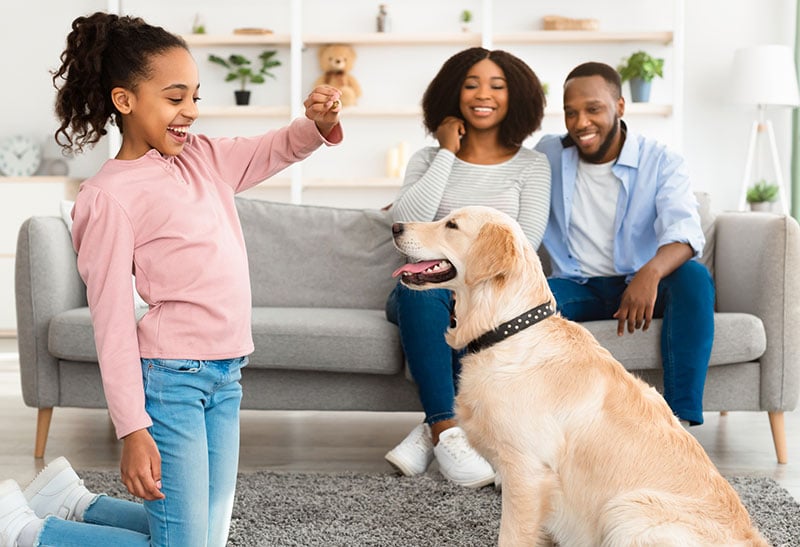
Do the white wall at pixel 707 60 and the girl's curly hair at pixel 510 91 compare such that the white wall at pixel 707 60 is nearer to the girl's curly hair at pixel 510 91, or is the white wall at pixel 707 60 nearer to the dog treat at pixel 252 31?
the dog treat at pixel 252 31

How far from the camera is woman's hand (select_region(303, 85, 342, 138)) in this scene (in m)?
1.69

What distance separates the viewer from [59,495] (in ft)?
6.25

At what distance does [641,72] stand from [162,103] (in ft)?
15.7

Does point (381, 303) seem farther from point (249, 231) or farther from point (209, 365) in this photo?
point (209, 365)

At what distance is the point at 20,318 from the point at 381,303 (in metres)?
1.25

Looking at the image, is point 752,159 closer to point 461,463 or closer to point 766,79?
point 766,79

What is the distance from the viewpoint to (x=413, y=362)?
275 cm

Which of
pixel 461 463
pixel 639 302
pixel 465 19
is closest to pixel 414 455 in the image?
pixel 461 463

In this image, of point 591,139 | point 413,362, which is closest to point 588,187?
point 591,139

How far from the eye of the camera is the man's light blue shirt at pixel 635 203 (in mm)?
2949

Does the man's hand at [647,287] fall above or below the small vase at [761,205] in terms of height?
below

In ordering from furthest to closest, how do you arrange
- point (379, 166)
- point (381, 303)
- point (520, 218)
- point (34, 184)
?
point (379, 166)
point (34, 184)
point (381, 303)
point (520, 218)

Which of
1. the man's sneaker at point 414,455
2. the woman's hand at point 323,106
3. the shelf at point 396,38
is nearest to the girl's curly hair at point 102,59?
the woman's hand at point 323,106

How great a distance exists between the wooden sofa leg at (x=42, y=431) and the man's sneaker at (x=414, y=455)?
3.78ft
